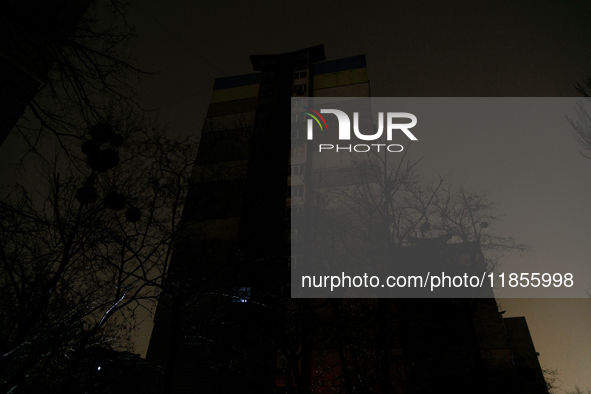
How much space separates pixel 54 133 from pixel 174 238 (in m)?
4.95

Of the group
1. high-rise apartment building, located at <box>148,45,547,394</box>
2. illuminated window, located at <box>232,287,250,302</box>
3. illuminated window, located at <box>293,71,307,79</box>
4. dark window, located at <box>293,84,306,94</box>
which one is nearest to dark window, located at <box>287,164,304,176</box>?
high-rise apartment building, located at <box>148,45,547,394</box>

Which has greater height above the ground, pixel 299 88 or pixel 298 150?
pixel 299 88

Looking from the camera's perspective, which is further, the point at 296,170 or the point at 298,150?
the point at 298,150

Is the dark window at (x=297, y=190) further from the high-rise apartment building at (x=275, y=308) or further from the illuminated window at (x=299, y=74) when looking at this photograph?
the illuminated window at (x=299, y=74)

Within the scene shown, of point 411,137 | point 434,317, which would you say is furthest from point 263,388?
point 411,137

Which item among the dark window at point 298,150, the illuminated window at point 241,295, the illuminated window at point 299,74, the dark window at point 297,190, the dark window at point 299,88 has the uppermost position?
the illuminated window at point 299,74

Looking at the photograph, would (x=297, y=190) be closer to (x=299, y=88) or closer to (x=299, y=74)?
(x=299, y=88)

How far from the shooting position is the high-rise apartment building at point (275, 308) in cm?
736

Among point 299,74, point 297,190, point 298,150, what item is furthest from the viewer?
point 299,74

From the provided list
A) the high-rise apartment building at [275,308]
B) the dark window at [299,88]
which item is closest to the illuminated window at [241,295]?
the high-rise apartment building at [275,308]

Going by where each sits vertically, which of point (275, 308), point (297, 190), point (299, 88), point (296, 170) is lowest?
point (275, 308)

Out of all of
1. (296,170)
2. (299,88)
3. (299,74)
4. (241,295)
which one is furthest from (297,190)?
(241,295)

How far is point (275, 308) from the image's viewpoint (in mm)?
7359

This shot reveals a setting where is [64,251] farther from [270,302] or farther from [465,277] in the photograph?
[465,277]
